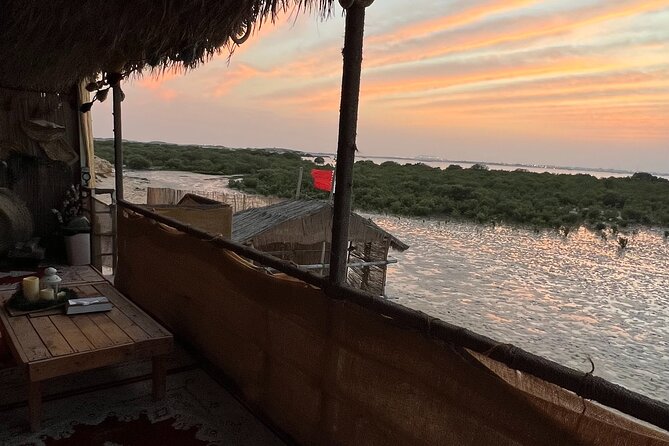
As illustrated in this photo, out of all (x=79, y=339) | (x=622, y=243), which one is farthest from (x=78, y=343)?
(x=622, y=243)

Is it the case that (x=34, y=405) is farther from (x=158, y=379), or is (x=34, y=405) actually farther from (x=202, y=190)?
(x=202, y=190)

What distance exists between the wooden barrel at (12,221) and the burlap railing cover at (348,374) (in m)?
3.12

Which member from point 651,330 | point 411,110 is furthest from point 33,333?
point 411,110

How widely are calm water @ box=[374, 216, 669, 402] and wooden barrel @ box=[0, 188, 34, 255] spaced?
353 inches

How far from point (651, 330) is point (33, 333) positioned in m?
13.9

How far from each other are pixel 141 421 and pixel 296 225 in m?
7.24

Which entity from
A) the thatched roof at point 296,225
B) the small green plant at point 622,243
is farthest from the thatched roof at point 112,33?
the small green plant at point 622,243

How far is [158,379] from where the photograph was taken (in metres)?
2.66

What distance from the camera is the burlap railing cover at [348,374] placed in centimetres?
124

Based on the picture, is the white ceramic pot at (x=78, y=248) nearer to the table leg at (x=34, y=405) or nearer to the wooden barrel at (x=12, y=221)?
the wooden barrel at (x=12, y=221)

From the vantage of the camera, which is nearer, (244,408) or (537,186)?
(244,408)

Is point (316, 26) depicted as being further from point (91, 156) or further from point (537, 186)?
point (537, 186)

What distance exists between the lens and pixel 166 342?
2.51m

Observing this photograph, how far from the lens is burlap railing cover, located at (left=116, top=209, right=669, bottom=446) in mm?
1235
